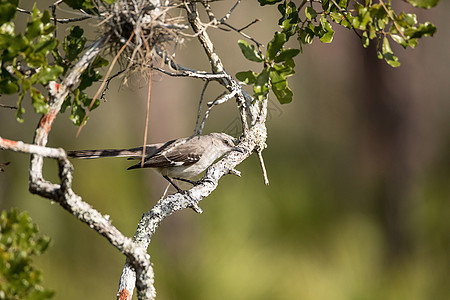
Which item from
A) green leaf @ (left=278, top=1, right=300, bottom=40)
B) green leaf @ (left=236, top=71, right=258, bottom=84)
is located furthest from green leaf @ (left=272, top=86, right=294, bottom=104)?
green leaf @ (left=278, top=1, right=300, bottom=40)

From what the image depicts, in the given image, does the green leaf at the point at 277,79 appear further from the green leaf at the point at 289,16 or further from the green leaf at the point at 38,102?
the green leaf at the point at 38,102

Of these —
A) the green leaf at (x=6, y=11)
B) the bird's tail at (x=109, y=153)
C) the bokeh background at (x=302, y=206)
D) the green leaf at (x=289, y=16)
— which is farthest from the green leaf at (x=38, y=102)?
the bokeh background at (x=302, y=206)

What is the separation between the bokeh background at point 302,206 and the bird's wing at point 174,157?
8.91 ft

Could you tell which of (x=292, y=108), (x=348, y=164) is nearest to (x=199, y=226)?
(x=348, y=164)

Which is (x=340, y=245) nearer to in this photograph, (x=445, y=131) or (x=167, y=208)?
(x=445, y=131)

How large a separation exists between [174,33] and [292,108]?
11689 mm

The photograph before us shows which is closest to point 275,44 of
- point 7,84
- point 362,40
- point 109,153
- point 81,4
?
point 362,40

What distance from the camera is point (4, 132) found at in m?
8.72

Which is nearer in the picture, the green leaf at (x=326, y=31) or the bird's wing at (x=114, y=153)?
the green leaf at (x=326, y=31)

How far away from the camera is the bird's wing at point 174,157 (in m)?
3.58

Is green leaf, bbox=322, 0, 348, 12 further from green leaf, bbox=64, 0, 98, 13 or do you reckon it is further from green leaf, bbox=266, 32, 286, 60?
green leaf, bbox=64, 0, 98, 13

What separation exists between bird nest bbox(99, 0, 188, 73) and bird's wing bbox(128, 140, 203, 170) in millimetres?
1418

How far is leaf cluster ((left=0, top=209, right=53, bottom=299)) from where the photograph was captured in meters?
1.51

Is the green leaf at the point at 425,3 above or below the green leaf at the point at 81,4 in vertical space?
below
